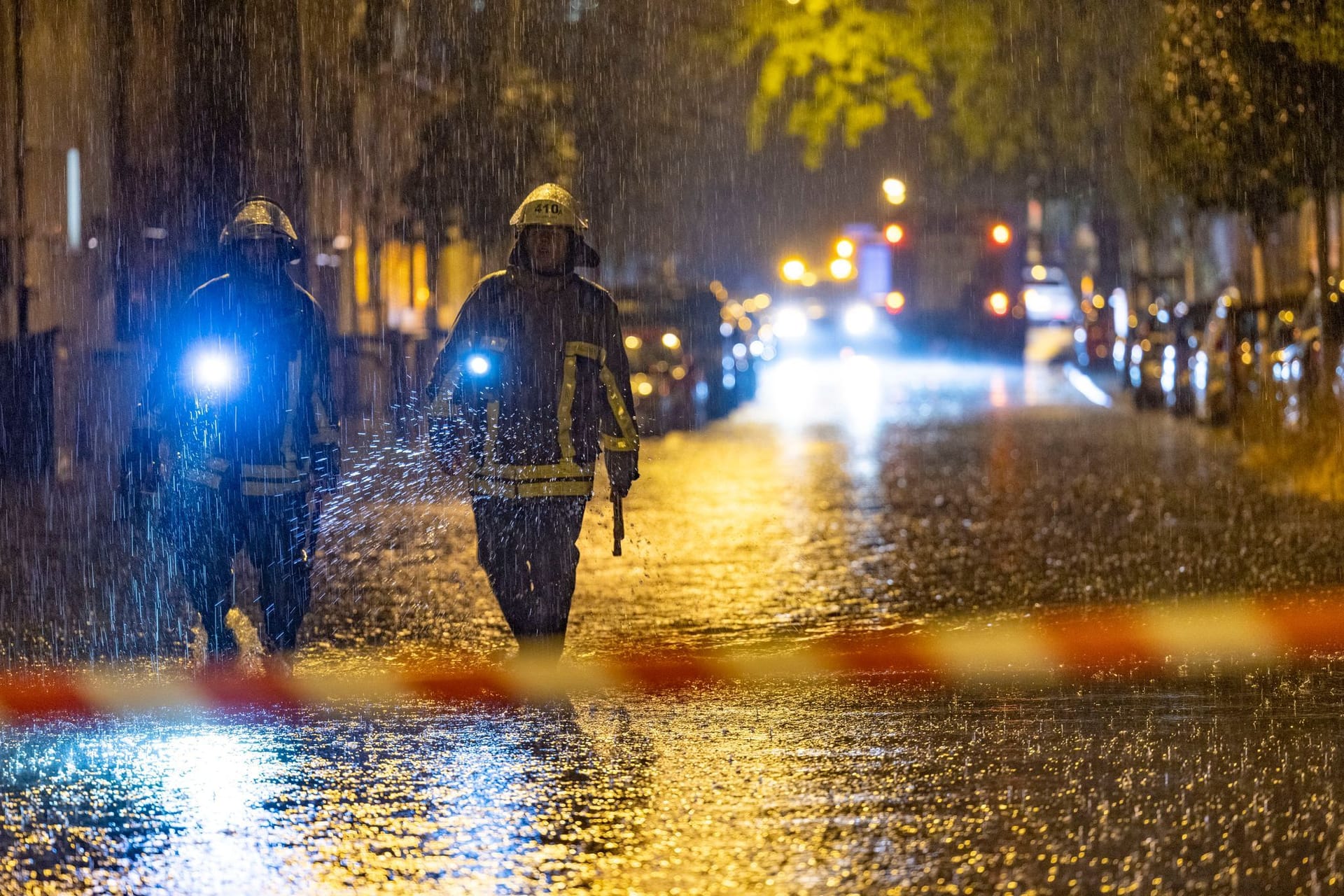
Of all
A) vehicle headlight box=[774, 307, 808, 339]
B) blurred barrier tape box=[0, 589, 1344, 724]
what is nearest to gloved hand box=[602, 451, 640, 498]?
blurred barrier tape box=[0, 589, 1344, 724]

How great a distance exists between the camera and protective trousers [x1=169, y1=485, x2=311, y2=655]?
795cm

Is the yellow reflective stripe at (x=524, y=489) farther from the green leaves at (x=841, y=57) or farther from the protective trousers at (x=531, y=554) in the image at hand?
the green leaves at (x=841, y=57)

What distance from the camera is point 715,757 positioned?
21.5 feet

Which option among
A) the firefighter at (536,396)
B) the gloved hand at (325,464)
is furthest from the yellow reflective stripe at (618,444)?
the gloved hand at (325,464)

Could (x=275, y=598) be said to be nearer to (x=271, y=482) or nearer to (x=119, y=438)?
(x=271, y=482)

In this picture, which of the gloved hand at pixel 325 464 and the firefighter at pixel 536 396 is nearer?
the firefighter at pixel 536 396

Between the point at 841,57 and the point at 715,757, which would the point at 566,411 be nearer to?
the point at 715,757

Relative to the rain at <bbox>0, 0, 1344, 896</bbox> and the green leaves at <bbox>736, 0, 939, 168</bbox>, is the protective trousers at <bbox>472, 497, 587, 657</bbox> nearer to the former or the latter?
the rain at <bbox>0, 0, 1344, 896</bbox>

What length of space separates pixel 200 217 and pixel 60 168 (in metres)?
1.58

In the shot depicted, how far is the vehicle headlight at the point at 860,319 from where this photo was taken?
4909 centimetres

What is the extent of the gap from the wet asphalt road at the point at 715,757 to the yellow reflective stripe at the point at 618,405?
38.8 inches

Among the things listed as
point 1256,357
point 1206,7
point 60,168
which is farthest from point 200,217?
point 1256,357

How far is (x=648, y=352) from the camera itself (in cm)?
2414

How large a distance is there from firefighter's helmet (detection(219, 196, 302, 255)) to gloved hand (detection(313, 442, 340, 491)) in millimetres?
734
